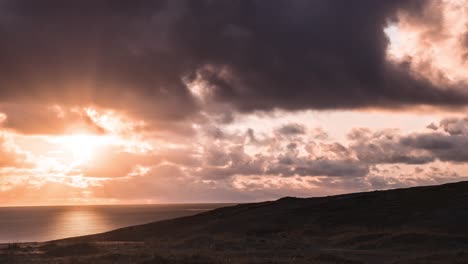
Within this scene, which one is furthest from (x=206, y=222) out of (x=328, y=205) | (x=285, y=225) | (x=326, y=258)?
(x=326, y=258)

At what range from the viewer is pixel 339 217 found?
68.9 meters

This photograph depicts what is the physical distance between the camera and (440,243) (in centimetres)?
4522

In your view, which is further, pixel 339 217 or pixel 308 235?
pixel 339 217

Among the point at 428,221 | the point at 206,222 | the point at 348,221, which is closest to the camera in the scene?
the point at 428,221

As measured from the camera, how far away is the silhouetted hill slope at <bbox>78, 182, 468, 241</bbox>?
6038 centimetres

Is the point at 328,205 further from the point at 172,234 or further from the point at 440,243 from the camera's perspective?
the point at 440,243

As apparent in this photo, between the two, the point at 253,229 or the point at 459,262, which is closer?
the point at 459,262

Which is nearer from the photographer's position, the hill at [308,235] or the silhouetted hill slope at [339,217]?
the hill at [308,235]

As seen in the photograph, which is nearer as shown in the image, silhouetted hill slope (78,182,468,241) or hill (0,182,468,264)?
hill (0,182,468,264)

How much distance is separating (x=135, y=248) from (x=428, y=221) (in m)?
31.1

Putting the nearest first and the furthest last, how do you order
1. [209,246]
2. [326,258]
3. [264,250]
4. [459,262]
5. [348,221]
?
[459,262] < [326,258] < [264,250] < [209,246] < [348,221]

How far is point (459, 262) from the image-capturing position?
3531 centimetres

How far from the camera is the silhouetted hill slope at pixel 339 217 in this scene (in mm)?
60375

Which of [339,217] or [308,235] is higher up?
[339,217]
